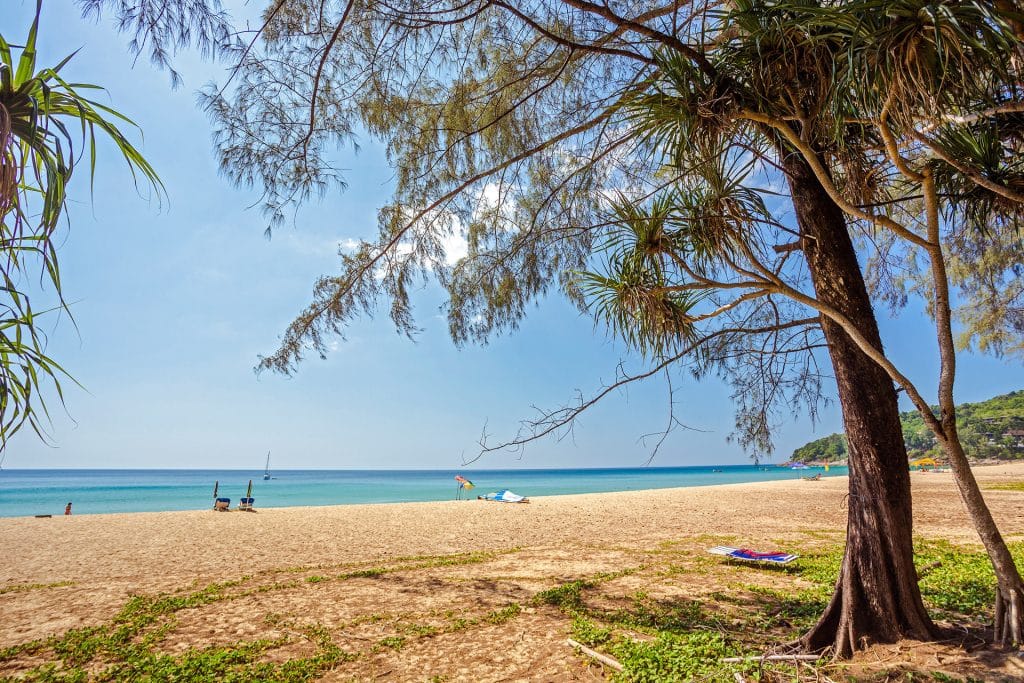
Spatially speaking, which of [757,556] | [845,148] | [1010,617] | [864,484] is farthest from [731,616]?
[845,148]

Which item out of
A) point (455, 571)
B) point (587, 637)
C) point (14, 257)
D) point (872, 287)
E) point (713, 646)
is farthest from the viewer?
point (455, 571)

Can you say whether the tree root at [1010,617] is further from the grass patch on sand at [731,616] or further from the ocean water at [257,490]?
the ocean water at [257,490]

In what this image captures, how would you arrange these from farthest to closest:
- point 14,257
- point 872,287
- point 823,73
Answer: point 872,287, point 823,73, point 14,257

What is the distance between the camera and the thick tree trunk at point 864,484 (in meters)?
2.73

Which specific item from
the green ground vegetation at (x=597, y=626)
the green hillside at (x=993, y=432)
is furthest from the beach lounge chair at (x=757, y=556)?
the green hillside at (x=993, y=432)

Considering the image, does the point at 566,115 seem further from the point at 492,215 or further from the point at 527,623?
the point at 527,623

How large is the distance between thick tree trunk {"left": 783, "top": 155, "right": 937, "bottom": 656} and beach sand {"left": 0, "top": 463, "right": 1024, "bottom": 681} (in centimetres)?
149

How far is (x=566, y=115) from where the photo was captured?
4.21 meters

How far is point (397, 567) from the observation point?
6617 millimetres

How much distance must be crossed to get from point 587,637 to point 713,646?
843 mm

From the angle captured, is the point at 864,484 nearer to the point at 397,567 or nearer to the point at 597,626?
the point at 597,626

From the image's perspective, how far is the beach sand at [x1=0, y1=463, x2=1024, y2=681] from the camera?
12.1ft

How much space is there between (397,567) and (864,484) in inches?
216

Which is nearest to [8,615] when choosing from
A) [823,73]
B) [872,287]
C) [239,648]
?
[239,648]
